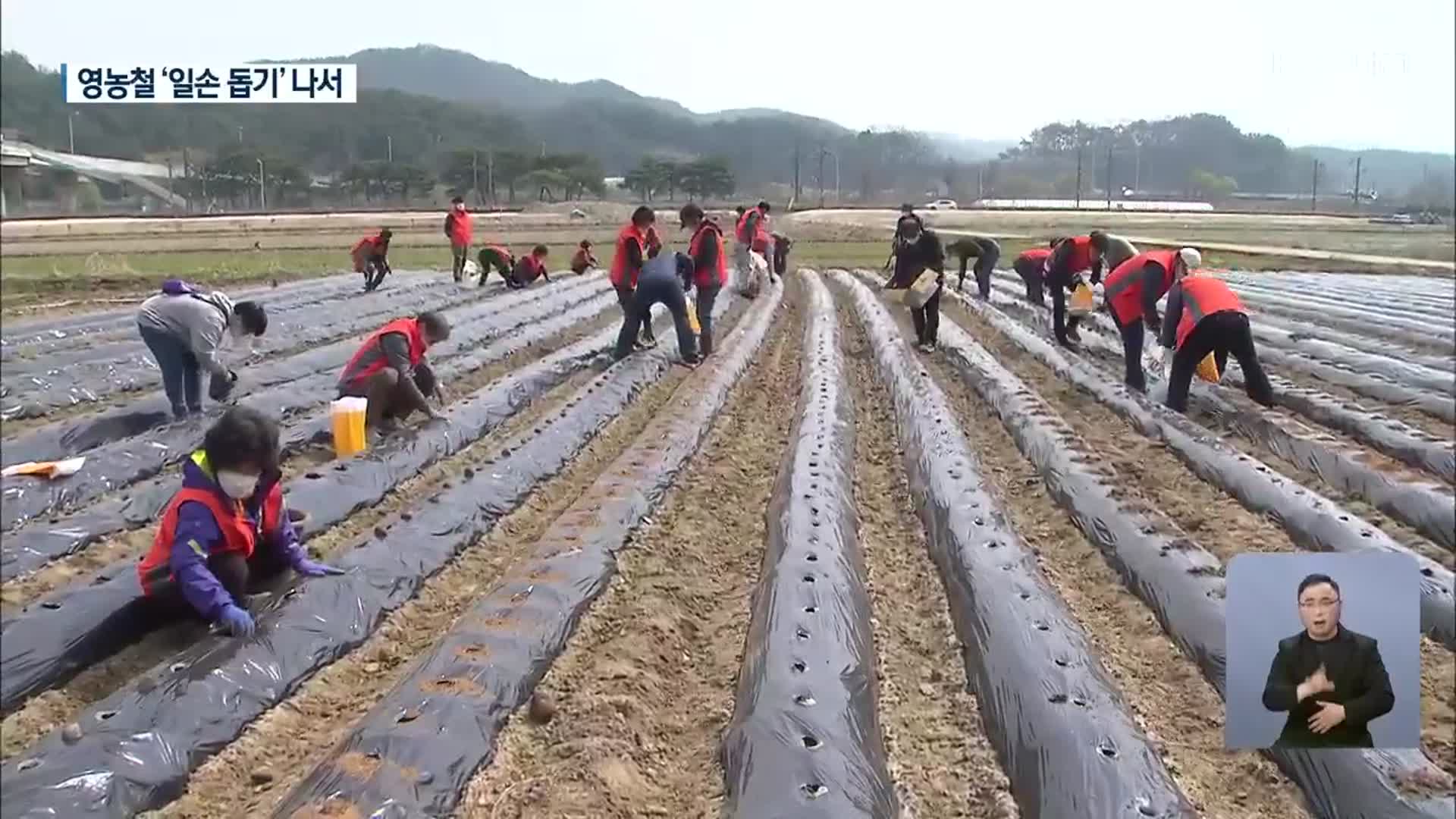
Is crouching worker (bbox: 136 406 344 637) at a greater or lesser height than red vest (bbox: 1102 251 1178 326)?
lesser

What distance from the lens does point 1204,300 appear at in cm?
647

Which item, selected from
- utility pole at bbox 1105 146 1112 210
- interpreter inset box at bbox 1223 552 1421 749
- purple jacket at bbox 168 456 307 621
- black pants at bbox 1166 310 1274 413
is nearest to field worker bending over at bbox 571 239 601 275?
black pants at bbox 1166 310 1274 413

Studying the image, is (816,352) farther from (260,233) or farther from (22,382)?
(260,233)

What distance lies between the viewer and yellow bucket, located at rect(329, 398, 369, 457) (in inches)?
203

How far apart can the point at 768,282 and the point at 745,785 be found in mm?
15850

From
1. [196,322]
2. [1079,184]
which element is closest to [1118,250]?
[1079,184]

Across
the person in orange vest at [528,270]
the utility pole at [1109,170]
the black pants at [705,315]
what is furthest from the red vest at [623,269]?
the utility pole at [1109,170]

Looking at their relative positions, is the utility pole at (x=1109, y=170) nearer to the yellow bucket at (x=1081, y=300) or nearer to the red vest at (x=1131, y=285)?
the red vest at (x=1131, y=285)

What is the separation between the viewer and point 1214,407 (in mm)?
7344

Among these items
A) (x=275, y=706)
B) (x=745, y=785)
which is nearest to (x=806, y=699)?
(x=745, y=785)

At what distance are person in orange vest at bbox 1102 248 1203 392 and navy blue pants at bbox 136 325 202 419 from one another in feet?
16.2

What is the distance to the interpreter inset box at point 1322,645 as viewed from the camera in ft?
4.39

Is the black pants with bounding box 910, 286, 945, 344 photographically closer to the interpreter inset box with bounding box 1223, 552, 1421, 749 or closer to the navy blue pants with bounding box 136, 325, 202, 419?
the navy blue pants with bounding box 136, 325, 202, 419

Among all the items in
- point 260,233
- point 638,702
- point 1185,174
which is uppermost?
point 1185,174
